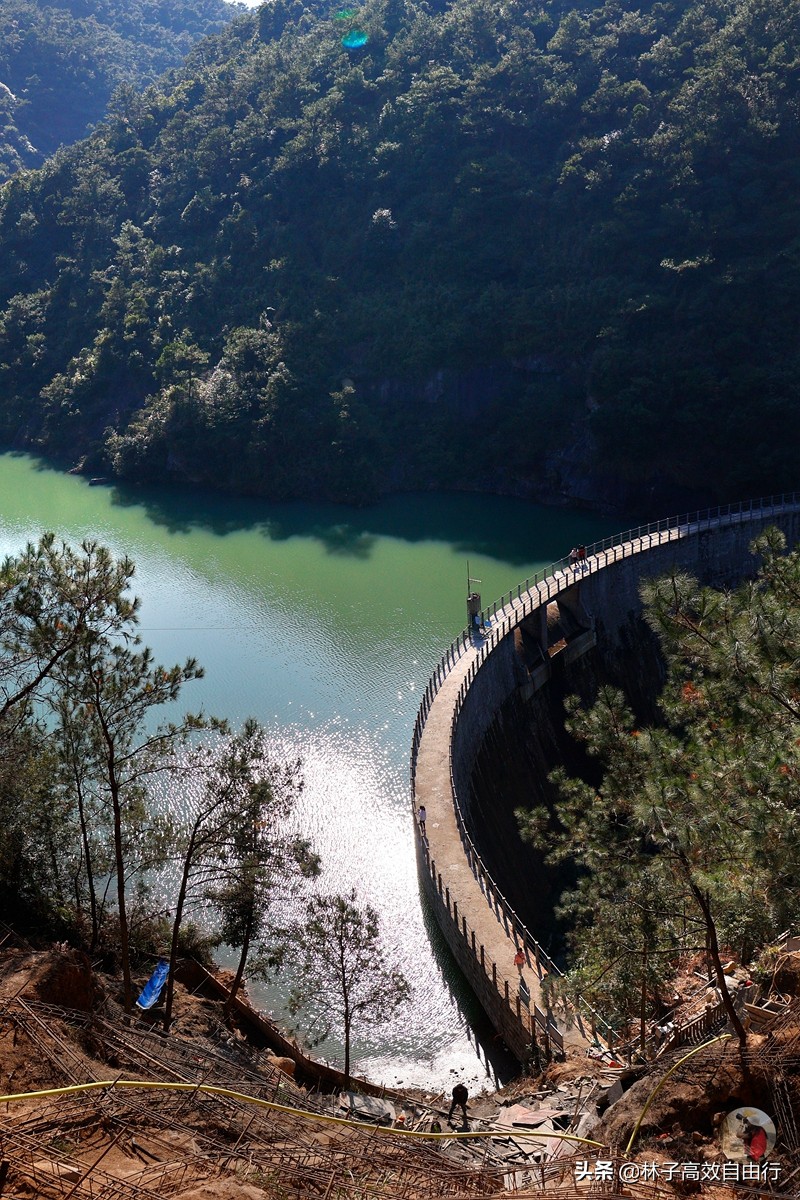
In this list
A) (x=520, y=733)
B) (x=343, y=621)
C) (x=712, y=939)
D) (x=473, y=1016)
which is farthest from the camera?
(x=343, y=621)

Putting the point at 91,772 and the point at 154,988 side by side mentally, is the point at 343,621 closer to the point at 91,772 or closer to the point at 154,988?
the point at 91,772

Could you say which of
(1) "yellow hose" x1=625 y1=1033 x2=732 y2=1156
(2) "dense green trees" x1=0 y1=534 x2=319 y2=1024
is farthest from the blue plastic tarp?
(1) "yellow hose" x1=625 y1=1033 x2=732 y2=1156

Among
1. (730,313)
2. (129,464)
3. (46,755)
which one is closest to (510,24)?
(730,313)

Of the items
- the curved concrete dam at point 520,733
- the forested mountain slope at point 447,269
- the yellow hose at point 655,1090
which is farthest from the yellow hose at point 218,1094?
the forested mountain slope at point 447,269

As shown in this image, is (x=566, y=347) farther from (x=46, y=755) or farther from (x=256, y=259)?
(x=46, y=755)

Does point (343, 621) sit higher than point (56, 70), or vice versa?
point (56, 70)

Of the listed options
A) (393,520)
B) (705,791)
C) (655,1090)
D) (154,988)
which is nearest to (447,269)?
(393,520)

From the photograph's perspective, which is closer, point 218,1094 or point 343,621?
point 218,1094
